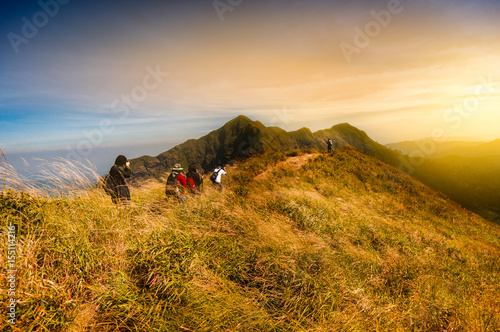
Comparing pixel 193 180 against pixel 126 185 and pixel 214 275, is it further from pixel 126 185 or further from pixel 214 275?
pixel 214 275

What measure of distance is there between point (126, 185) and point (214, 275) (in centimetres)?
498

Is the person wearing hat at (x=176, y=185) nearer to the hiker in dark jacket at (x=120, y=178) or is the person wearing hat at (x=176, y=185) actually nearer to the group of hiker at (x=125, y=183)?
the group of hiker at (x=125, y=183)

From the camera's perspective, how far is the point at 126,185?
257 inches

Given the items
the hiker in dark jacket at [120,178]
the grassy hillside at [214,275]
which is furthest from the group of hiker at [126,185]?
the grassy hillside at [214,275]

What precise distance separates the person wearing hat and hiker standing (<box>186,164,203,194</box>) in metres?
0.27

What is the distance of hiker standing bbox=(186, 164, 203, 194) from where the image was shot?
293 inches

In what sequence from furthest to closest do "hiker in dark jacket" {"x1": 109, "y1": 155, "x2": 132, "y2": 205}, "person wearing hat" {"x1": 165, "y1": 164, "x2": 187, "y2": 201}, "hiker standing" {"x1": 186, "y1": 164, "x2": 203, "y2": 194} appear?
"hiker standing" {"x1": 186, "y1": 164, "x2": 203, "y2": 194}
"person wearing hat" {"x1": 165, "y1": 164, "x2": 187, "y2": 201}
"hiker in dark jacket" {"x1": 109, "y1": 155, "x2": 132, "y2": 205}

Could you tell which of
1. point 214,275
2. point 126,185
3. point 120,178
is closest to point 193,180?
point 126,185

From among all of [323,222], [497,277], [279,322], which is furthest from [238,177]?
[497,277]

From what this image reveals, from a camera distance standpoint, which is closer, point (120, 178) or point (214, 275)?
point (214, 275)

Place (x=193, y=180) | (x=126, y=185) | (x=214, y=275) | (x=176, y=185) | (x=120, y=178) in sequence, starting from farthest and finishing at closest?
(x=193, y=180), (x=176, y=185), (x=126, y=185), (x=120, y=178), (x=214, y=275)

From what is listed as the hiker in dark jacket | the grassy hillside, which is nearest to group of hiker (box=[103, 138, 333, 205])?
the hiker in dark jacket

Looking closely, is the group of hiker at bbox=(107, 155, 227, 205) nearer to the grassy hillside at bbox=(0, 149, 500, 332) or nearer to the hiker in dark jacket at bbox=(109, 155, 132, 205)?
the hiker in dark jacket at bbox=(109, 155, 132, 205)

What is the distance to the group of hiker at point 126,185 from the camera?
617 cm
